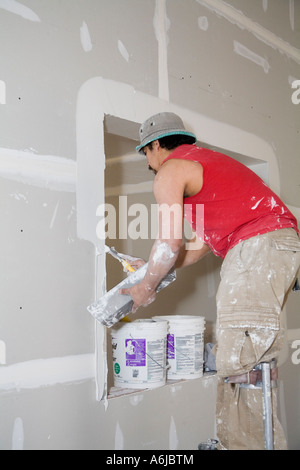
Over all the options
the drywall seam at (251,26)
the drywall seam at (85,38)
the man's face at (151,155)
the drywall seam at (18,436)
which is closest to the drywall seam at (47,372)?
the drywall seam at (18,436)

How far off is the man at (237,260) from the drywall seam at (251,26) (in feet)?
4.24

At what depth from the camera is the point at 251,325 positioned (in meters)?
1.85

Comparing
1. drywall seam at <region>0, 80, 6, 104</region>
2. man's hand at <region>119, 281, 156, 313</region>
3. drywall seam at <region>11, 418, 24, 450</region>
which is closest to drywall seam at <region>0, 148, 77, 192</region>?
drywall seam at <region>0, 80, 6, 104</region>

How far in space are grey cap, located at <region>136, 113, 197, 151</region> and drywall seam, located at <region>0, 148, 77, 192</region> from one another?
0.37 m

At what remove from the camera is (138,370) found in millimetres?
2365

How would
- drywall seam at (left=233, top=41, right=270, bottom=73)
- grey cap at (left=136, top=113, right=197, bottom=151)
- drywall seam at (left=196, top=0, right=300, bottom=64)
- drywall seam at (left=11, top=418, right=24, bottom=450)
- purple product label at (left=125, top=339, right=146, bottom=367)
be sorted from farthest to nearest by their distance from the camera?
drywall seam at (left=233, top=41, right=270, bottom=73) → drywall seam at (left=196, top=0, right=300, bottom=64) → purple product label at (left=125, top=339, right=146, bottom=367) → grey cap at (left=136, top=113, right=197, bottom=151) → drywall seam at (left=11, top=418, right=24, bottom=450)

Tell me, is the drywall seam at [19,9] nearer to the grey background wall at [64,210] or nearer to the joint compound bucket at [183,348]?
the grey background wall at [64,210]

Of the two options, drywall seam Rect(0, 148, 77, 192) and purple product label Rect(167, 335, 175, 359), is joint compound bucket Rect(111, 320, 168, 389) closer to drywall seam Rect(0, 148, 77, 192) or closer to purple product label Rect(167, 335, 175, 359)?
purple product label Rect(167, 335, 175, 359)

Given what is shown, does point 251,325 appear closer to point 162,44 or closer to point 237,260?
point 237,260

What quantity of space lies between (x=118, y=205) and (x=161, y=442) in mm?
2834

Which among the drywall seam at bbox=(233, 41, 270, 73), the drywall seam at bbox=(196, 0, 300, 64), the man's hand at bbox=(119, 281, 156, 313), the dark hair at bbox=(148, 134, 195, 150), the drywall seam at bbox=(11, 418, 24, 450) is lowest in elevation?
the drywall seam at bbox=(11, 418, 24, 450)

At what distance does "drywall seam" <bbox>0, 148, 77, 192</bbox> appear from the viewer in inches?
75.0

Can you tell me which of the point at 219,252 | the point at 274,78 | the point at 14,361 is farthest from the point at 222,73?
the point at 14,361

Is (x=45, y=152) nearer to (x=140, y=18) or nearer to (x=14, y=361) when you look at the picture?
(x=14, y=361)
